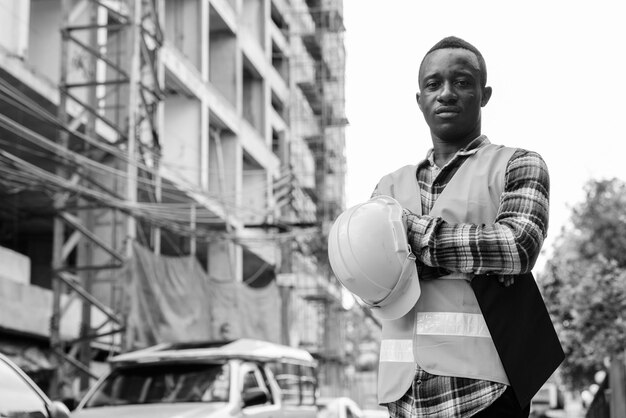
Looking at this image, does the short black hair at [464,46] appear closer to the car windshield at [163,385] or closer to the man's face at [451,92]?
the man's face at [451,92]

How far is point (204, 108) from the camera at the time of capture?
26.1 m

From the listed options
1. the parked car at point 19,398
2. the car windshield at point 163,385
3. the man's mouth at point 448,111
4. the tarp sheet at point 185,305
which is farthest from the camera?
the tarp sheet at point 185,305

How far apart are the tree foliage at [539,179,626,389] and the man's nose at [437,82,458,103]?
39.2 feet

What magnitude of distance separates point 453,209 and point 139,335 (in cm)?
1294

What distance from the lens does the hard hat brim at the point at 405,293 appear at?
2.32 meters

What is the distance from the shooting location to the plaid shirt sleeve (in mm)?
2271

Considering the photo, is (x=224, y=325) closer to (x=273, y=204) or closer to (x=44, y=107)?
(x=44, y=107)

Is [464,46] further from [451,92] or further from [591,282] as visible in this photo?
[591,282]

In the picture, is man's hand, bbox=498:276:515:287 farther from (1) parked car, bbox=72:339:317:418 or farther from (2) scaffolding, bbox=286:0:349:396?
(2) scaffolding, bbox=286:0:349:396

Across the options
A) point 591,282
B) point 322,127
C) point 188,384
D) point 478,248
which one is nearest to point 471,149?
point 478,248

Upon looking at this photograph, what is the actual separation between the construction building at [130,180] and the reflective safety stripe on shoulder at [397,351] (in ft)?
33.7

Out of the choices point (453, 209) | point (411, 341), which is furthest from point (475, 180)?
point (411, 341)

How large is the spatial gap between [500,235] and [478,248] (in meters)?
0.06

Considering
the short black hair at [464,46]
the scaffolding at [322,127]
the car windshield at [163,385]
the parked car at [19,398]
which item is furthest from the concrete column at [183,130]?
the short black hair at [464,46]
